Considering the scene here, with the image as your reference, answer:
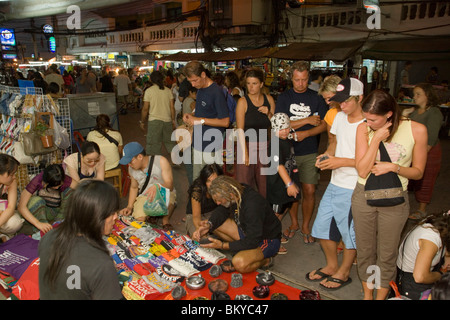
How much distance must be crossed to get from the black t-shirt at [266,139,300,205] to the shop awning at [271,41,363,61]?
6.07 m

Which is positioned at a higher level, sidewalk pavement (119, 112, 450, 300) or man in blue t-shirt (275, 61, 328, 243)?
man in blue t-shirt (275, 61, 328, 243)

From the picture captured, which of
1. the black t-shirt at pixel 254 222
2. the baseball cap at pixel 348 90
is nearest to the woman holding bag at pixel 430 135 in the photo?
the baseball cap at pixel 348 90

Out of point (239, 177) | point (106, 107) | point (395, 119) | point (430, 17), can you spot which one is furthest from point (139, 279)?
point (430, 17)

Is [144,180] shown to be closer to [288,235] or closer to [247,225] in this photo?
[247,225]

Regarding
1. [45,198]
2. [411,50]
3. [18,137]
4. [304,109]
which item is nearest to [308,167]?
[304,109]

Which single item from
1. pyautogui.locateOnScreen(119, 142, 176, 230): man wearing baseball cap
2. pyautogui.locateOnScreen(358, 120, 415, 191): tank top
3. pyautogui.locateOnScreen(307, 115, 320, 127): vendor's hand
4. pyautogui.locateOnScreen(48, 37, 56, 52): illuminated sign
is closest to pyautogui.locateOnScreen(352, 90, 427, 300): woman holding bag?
pyautogui.locateOnScreen(358, 120, 415, 191): tank top

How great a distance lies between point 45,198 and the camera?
4176 millimetres

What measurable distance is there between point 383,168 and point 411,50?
9.11 metres

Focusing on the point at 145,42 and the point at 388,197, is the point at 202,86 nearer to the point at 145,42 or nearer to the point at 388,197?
the point at 388,197

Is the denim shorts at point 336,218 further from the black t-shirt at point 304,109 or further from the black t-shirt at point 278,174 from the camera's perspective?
the black t-shirt at point 304,109

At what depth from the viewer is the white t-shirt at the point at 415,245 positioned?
97.9 inches

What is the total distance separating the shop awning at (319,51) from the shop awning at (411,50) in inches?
30.3

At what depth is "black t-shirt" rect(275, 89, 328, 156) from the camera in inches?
A: 156

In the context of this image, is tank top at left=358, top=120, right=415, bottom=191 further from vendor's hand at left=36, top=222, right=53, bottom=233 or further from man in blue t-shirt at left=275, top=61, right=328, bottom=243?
vendor's hand at left=36, top=222, right=53, bottom=233
